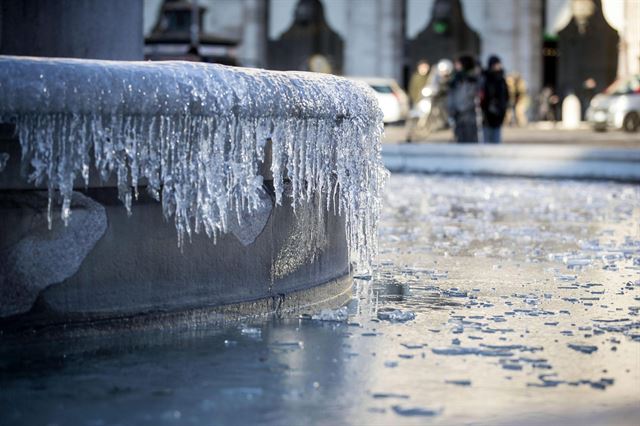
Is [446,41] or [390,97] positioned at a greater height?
[446,41]

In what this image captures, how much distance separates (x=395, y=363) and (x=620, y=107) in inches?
1125

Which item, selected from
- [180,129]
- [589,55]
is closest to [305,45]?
[589,55]

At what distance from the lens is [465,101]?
20.7m

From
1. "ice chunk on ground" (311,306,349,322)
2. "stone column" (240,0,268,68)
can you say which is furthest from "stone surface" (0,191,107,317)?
"stone column" (240,0,268,68)

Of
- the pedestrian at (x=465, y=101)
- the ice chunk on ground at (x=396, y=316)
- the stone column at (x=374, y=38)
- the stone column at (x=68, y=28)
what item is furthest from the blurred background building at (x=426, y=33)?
the ice chunk on ground at (x=396, y=316)

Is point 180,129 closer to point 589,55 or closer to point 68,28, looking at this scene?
point 68,28

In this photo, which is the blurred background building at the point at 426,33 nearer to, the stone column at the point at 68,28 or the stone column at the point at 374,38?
the stone column at the point at 374,38

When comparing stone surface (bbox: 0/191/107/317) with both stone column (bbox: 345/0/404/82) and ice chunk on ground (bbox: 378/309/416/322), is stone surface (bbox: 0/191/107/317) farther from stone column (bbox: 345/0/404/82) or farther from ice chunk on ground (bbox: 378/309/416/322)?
stone column (bbox: 345/0/404/82)

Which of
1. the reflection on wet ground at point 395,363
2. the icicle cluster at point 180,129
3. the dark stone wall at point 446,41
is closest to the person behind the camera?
the reflection on wet ground at point 395,363

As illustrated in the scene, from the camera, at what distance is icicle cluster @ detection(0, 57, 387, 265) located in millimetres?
4438

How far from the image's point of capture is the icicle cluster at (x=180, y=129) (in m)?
4.44

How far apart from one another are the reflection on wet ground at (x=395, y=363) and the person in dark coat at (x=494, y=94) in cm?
1386

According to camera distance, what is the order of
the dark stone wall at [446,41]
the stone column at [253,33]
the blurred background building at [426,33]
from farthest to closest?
the dark stone wall at [446,41] → the stone column at [253,33] → the blurred background building at [426,33]

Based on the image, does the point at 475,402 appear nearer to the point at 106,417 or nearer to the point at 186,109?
the point at 106,417
